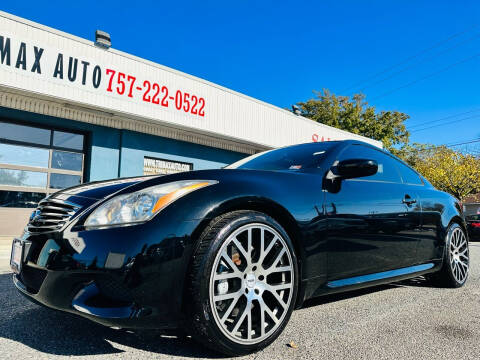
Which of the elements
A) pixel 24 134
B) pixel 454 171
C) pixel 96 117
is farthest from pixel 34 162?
pixel 454 171

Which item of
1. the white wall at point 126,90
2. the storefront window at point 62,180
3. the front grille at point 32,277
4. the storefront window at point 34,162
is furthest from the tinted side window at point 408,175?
the storefront window at point 34,162

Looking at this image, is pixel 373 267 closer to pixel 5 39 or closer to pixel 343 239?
pixel 343 239

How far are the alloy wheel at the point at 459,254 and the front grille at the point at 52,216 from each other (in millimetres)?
3643

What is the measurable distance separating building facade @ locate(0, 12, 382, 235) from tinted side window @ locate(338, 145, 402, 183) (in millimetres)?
7242

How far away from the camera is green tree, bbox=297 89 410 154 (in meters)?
28.1

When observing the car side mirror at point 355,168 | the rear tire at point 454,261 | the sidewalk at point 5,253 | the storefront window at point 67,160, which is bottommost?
the sidewalk at point 5,253

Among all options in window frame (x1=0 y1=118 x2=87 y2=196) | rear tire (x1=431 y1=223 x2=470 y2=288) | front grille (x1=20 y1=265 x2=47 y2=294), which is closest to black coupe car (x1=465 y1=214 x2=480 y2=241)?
rear tire (x1=431 y1=223 x2=470 y2=288)

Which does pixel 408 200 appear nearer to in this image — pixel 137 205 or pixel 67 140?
pixel 137 205

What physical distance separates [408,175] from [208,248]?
2611 mm

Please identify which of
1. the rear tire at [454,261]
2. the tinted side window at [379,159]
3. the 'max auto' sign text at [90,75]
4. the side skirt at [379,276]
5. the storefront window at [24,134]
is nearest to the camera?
Result: the side skirt at [379,276]

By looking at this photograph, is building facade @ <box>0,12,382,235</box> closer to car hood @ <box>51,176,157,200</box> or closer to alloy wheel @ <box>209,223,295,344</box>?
car hood @ <box>51,176,157,200</box>

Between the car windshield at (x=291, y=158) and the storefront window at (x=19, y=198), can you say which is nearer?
the car windshield at (x=291, y=158)

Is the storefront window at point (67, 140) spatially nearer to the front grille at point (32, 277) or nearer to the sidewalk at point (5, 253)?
the sidewalk at point (5, 253)

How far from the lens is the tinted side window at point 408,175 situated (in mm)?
3559
